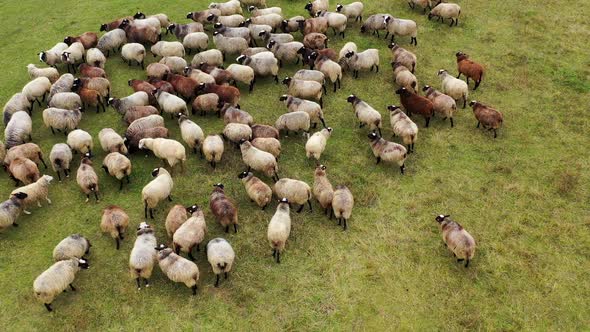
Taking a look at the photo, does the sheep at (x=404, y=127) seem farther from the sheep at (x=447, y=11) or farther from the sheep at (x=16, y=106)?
the sheep at (x=16, y=106)

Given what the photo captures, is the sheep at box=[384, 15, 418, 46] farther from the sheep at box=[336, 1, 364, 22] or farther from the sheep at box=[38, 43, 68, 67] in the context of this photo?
the sheep at box=[38, 43, 68, 67]

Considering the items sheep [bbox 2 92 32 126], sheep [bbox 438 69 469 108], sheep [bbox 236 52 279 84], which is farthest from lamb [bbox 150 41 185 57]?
sheep [bbox 438 69 469 108]

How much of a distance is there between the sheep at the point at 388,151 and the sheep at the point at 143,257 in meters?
6.43

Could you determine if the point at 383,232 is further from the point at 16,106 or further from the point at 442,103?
the point at 16,106

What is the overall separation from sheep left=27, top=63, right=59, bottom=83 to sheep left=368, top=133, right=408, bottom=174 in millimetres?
11178

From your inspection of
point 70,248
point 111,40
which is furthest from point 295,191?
point 111,40

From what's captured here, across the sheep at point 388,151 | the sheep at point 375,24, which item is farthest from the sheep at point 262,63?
the sheep at point 375,24

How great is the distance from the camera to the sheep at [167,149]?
12.4 m

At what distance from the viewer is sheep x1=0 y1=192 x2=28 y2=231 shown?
10961 mm

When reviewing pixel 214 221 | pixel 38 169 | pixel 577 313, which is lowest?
pixel 577 313

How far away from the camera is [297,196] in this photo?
11.4 meters

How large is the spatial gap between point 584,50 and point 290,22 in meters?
11.4

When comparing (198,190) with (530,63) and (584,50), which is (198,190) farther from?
(584,50)

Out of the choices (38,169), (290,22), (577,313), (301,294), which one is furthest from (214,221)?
(290,22)
